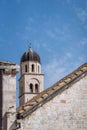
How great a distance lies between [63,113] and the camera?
45.5ft

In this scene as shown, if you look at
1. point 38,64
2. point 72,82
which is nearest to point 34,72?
point 38,64

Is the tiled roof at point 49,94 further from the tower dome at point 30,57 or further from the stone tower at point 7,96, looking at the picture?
the tower dome at point 30,57

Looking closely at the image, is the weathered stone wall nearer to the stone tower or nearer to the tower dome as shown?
the stone tower

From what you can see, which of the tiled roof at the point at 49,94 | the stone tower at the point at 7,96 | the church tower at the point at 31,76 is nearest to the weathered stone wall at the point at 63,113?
the tiled roof at the point at 49,94

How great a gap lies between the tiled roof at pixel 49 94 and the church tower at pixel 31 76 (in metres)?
59.7

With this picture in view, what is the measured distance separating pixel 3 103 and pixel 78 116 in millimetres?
2466

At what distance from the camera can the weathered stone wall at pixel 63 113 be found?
1360cm

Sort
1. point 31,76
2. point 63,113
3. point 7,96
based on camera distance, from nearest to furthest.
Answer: point 7,96 < point 63,113 < point 31,76

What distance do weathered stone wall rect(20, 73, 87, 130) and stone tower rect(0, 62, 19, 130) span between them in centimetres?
60

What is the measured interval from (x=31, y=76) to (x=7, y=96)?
207 feet

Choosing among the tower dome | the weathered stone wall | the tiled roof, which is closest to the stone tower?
the tiled roof

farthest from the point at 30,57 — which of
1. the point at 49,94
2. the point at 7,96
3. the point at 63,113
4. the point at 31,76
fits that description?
the point at 7,96

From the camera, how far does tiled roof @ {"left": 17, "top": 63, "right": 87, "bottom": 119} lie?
1359 centimetres

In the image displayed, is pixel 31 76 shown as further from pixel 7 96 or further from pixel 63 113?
pixel 7 96
